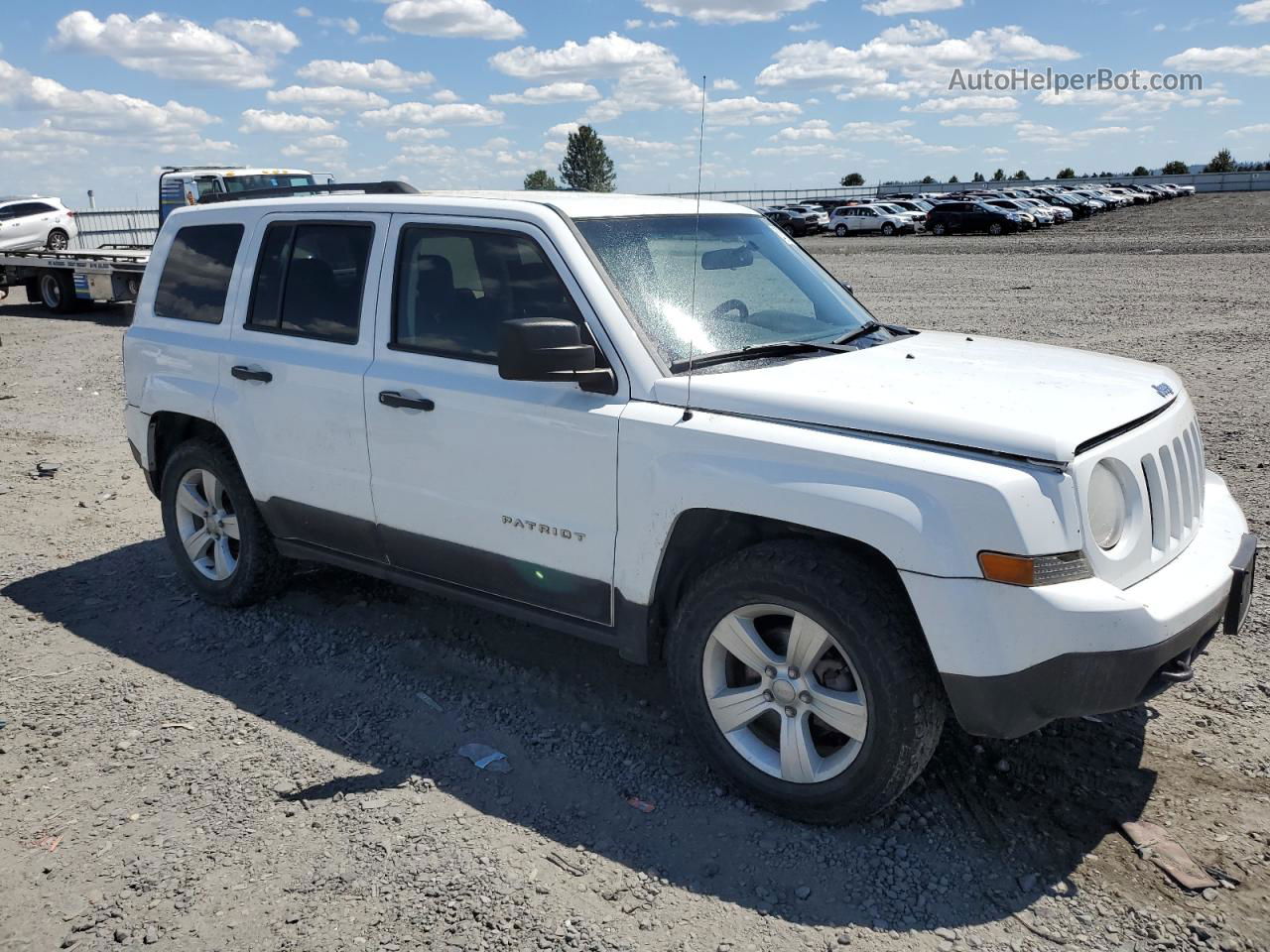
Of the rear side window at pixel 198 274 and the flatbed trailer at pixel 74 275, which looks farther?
the flatbed trailer at pixel 74 275

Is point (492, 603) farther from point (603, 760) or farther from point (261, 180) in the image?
point (261, 180)

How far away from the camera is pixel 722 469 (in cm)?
357

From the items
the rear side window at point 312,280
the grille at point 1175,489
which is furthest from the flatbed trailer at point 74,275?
the grille at point 1175,489

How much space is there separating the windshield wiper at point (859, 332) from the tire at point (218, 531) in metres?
2.99

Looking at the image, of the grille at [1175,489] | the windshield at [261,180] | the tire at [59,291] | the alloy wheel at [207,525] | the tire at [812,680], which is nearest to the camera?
the tire at [812,680]

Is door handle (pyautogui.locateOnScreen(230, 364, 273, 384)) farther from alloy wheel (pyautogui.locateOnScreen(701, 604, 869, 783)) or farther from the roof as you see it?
alloy wheel (pyautogui.locateOnScreen(701, 604, 869, 783))

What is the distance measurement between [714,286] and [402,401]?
136cm

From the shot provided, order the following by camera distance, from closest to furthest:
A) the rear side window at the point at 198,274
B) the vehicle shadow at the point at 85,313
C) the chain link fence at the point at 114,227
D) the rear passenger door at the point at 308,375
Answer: the rear passenger door at the point at 308,375 → the rear side window at the point at 198,274 → the vehicle shadow at the point at 85,313 → the chain link fence at the point at 114,227

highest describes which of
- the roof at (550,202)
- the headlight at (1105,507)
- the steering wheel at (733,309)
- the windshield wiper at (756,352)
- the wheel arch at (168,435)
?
the roof at (550,202)

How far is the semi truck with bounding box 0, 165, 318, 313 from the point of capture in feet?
61.9

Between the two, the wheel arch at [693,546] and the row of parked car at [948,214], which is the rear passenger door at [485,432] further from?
the row of parked car at [948,214]

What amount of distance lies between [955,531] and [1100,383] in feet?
3.76

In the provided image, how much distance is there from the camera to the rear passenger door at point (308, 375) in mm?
4723

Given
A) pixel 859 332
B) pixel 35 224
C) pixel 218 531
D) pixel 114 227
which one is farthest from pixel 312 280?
pixel 114 227
